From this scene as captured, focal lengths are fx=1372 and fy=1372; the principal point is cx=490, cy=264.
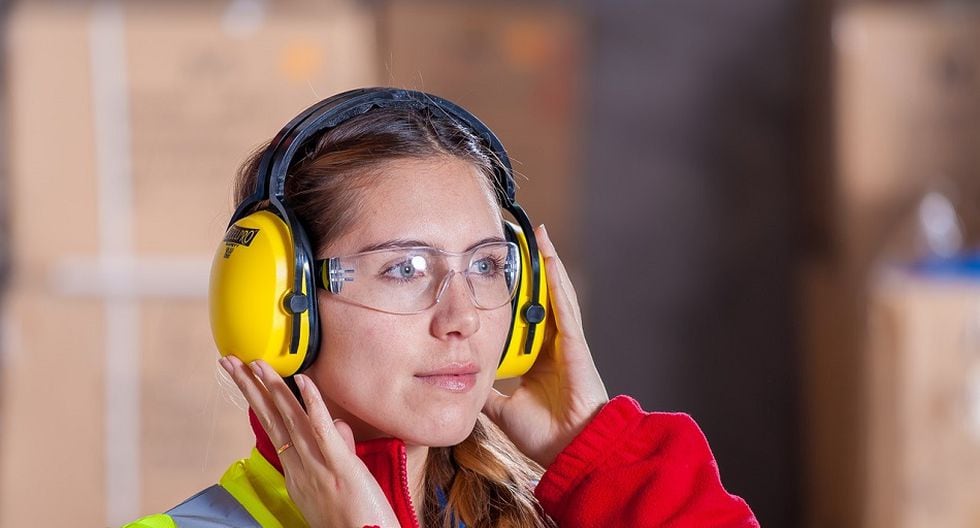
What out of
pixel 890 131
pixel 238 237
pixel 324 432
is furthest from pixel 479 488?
pixel 890 131

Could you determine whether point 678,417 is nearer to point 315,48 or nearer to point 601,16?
point 315,48

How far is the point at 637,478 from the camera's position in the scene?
145cm

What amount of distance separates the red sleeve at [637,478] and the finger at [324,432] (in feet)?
1.09

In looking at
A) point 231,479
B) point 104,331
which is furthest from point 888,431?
point 231,479

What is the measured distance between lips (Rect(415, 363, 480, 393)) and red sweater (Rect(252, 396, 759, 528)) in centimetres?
19

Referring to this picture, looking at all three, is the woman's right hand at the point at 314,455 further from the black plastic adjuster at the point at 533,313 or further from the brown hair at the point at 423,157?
the black plastic adjuster at the point at 533,313

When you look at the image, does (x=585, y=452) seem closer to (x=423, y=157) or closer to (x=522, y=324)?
(x=522, y=324)

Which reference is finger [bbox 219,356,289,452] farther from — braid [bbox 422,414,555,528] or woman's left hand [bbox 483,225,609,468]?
woman's left hand [bbox 483,225,609,468]

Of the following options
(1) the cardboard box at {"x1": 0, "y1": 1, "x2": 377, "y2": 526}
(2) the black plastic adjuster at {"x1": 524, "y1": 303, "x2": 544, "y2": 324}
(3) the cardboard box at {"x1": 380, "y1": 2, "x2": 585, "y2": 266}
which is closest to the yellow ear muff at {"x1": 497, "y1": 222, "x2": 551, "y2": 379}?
(2) the black plastic adjuster at {"x1": 524, "y1": 303, "x2": 544, "y2": 324}

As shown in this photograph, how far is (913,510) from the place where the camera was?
10.4ft

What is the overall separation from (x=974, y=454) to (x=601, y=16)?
1.59 meters

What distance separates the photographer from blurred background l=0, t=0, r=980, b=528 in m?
3.15

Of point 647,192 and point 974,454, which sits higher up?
point 647,192

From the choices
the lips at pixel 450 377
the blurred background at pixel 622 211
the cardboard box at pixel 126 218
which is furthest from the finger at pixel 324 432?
the cardboard box at pixel 126 218
